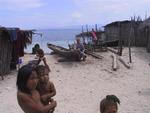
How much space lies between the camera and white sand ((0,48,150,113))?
9.94m

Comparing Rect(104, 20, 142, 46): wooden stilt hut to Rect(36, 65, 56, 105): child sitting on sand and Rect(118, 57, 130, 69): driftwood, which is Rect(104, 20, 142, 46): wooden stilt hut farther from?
Rect(36, 65, 56, 105): child sitting on sand

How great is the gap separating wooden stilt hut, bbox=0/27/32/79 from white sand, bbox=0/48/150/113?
0.51 m

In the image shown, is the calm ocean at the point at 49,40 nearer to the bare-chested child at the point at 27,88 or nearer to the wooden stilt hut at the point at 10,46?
A: the wooden stilt hut at the point at 10,46

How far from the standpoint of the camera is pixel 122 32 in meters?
28.6

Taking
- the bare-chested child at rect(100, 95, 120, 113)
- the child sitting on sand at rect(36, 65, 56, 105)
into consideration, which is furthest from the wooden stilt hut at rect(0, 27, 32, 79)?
the bare-chested child at rect(100, 95, 120, 113)

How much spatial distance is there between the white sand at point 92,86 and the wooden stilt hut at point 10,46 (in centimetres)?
51

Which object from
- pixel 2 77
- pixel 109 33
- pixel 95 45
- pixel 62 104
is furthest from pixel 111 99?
pixel 109 33

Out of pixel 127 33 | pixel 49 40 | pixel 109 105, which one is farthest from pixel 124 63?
pixel 49 40

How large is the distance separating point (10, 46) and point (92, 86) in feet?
16.0

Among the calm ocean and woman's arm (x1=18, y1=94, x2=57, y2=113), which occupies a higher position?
woman's arm (x1=18, y1=94, x2=57, y2=113)

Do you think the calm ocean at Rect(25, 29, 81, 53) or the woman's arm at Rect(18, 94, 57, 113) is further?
the calm ocean at Rect(25, 29, 81, 53)

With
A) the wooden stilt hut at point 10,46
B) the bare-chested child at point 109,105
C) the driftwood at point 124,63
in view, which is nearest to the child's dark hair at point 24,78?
the bare-chested child at point 109,105

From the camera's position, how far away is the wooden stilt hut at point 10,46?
15500 mm

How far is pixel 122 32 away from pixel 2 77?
15444mm
